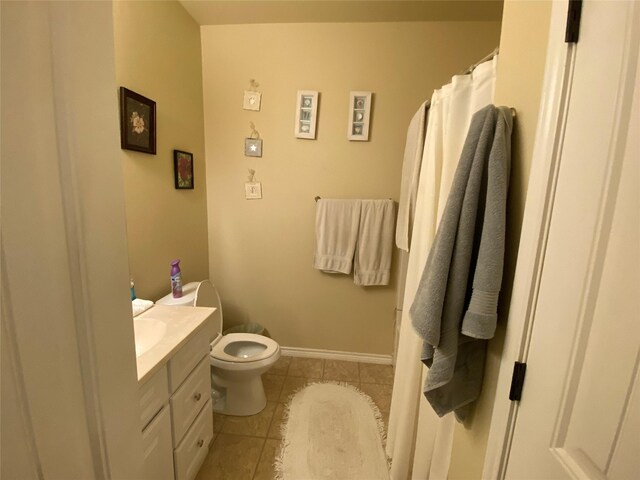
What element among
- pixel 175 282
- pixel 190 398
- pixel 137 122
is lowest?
pixel 190 398

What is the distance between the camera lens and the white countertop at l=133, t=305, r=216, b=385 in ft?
3.54

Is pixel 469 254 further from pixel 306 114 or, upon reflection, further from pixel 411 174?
pixel 306 114

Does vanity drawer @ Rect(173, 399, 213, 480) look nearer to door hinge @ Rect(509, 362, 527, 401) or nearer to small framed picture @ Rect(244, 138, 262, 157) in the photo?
door hinge @ Rect(509, 362, 527, 401)

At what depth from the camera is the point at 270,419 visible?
189 cm

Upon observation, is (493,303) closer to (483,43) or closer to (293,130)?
(293,130)

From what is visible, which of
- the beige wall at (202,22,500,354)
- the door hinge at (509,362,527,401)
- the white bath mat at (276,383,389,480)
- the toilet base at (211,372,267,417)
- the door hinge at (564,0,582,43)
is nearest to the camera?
the door hinge at (564,0,582,43)

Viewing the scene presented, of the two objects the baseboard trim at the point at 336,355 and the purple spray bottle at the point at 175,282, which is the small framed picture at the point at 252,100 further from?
the baseboard trim at the point at 336,355

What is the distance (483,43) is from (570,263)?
212 cm

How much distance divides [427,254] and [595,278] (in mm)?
683

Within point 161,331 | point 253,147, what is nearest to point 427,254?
point 161,331

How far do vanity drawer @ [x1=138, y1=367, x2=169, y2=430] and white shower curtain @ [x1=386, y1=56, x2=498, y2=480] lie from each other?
36.4 inches

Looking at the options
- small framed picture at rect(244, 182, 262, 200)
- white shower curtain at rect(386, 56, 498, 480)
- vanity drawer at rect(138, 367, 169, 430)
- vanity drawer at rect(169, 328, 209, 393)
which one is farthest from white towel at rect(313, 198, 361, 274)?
vanity drawer at rect(138, 367, 169, 430)

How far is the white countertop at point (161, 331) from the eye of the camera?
108cm

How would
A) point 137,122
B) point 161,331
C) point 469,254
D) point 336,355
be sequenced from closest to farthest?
point 469,254 → point 161,331 → point 137,122 → point 336,355
